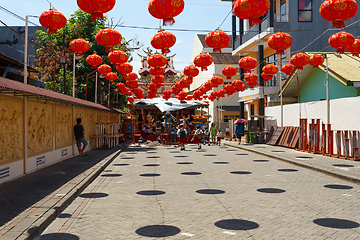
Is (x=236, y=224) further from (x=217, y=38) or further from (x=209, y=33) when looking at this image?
(x=209, y=33)

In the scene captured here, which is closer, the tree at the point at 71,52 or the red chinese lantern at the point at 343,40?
the red chinese lantern at the point at 343,40

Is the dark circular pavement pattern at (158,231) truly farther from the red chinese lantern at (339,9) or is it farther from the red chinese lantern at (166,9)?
the red chinese lantern at (339,9)

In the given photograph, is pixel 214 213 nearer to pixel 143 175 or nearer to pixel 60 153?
pixel 143 175

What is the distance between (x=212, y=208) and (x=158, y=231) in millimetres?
1830

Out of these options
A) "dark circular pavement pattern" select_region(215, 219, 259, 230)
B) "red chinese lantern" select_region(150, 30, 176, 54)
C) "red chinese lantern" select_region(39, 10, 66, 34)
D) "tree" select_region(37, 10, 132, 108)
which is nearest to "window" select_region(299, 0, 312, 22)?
"tree" select_region(37, 10, 132, 108)

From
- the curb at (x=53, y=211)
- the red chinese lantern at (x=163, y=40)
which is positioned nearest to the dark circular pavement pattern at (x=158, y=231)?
the curb at (x=53, y=211)

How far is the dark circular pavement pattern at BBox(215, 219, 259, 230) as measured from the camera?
5.66 meters

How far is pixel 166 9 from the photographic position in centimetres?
983

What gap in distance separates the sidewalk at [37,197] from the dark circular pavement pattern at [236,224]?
9.75 ft

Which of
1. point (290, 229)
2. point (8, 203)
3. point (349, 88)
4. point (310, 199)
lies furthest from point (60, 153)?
point (349, 88)

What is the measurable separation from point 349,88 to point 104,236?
2203cm

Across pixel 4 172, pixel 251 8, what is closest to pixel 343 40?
pixel 251 8

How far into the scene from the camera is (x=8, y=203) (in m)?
7.04

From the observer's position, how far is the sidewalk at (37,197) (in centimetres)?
542
